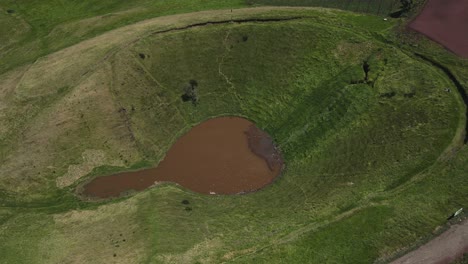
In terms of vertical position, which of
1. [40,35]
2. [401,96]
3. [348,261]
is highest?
[40,35]

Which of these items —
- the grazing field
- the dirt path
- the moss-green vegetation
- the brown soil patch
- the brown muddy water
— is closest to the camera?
the dirt path

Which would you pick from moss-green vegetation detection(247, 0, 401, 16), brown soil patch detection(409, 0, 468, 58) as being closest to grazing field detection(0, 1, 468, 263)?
brown soil patch detection(409, 0, 468, 58)

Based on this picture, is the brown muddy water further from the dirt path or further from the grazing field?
the dirt path

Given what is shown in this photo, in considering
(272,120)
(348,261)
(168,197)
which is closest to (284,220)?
(348,261)

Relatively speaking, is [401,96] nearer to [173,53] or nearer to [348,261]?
[348,261]

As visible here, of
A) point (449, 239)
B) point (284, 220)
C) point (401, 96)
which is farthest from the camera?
point (401, 96)

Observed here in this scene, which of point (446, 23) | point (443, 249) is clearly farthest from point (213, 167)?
point (446, 23)
